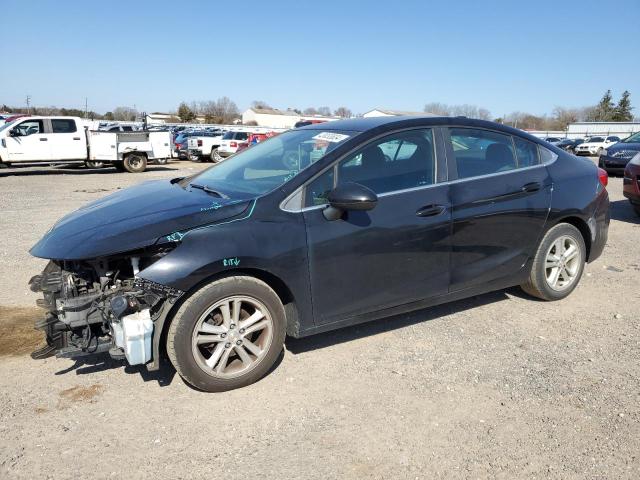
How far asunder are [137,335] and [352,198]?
1543 millimetres

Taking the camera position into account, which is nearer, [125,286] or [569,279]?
[125,286]

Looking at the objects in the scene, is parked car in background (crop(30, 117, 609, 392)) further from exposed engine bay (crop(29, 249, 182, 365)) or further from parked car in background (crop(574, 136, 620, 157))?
parked car in background (crop(574, 136, 620, 157))

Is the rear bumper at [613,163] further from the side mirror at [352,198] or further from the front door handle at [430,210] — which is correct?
the side mirror at [352,198]

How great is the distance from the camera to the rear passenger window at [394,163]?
3598mm

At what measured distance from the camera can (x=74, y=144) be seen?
17.8m

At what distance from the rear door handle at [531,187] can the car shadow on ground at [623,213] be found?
5.51m

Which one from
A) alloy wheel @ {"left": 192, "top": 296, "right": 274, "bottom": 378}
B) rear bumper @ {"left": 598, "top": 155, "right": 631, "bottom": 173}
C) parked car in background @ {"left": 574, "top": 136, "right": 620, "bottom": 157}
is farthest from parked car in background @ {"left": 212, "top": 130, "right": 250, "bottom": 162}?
parked car in background @ {"left": 574, "top": 136, "right": 620, "bottom": 157}

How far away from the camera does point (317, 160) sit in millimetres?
3520

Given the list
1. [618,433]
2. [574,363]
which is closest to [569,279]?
[574,363]

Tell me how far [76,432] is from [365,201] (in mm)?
2164

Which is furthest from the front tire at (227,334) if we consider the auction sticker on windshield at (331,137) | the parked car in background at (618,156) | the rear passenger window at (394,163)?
the parked car in background at (618,156)

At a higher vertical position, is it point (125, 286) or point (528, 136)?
point (528, 136)

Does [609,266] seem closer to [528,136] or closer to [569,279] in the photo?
[569,279]

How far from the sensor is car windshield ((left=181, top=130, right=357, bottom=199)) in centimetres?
357
